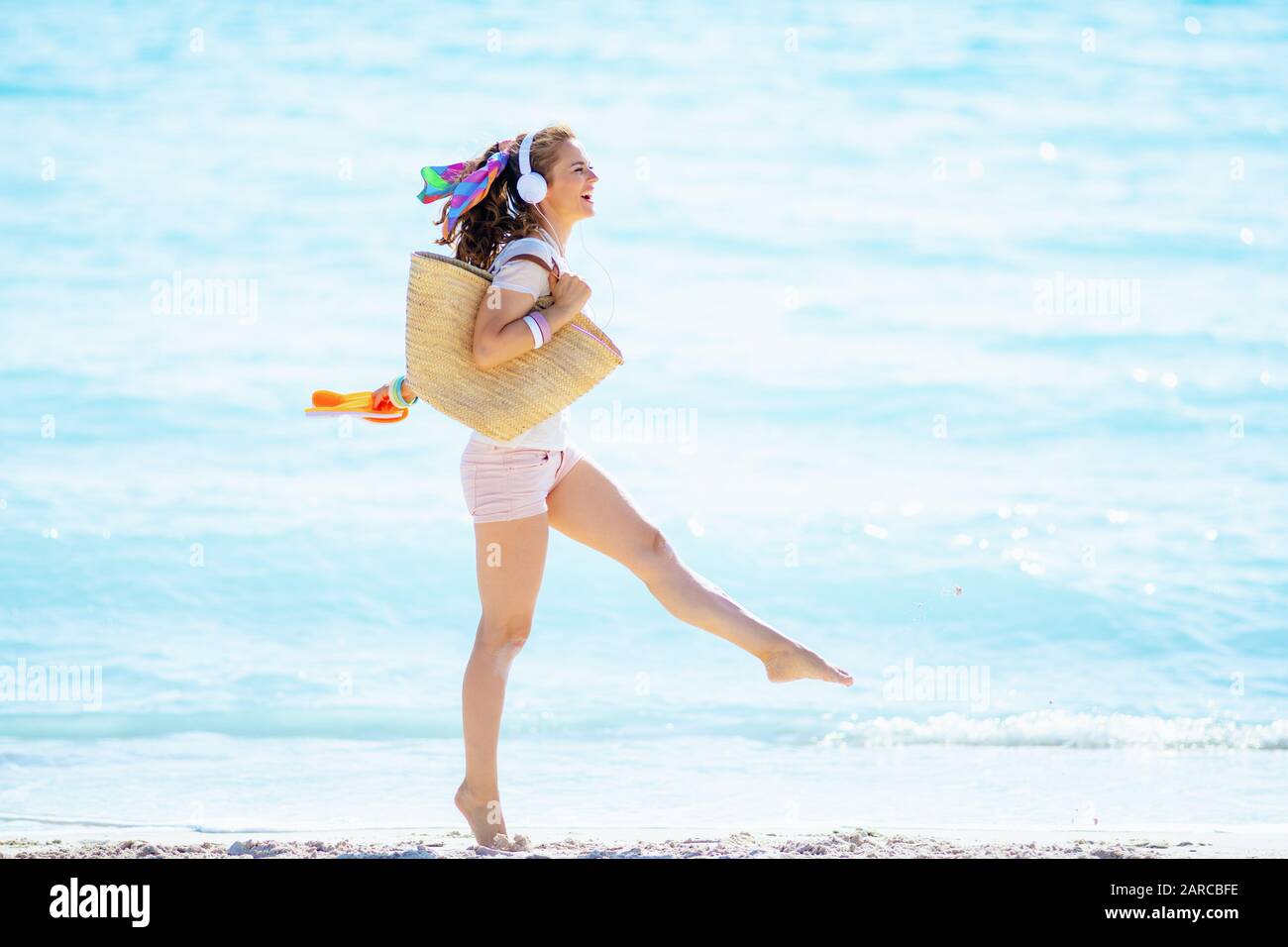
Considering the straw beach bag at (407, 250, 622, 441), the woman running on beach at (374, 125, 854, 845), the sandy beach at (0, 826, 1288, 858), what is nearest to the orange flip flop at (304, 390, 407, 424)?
the woman running on beach at (374, 125, 854, 845)

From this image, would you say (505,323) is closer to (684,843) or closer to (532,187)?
(532,187)

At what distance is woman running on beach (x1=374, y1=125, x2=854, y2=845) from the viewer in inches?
141

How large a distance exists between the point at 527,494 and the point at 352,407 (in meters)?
0.59

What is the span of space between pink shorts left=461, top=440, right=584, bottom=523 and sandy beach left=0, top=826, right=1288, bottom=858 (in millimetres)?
847

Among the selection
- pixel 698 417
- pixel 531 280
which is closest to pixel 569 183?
pixel 531 280

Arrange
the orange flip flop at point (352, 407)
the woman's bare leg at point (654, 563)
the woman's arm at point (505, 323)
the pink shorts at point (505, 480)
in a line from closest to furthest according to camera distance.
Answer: the woman's arm at point (505, 323)
the pink shorts at point (505, 480)
the woman's bare leg at point (654, 563)
the orange flip flop at point (352, 407)

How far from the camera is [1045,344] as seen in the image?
41.4 ft

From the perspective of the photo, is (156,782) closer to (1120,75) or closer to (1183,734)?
(1183,734)

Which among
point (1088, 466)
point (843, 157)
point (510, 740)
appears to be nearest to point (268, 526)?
point (510, 740)

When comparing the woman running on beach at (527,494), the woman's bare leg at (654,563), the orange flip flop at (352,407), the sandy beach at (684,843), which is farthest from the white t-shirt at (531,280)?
the sandy beach at (684,843)

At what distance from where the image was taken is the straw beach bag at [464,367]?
138 inches

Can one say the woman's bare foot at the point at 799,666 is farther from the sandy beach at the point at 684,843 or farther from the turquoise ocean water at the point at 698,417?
the turquoise ocean water at the point at 698,417

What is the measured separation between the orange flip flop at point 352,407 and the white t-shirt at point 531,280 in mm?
302

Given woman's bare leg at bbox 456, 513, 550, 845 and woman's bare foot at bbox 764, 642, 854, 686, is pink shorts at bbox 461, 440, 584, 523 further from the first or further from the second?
woman's bare foot at bbox 764, 642, 854, 686
